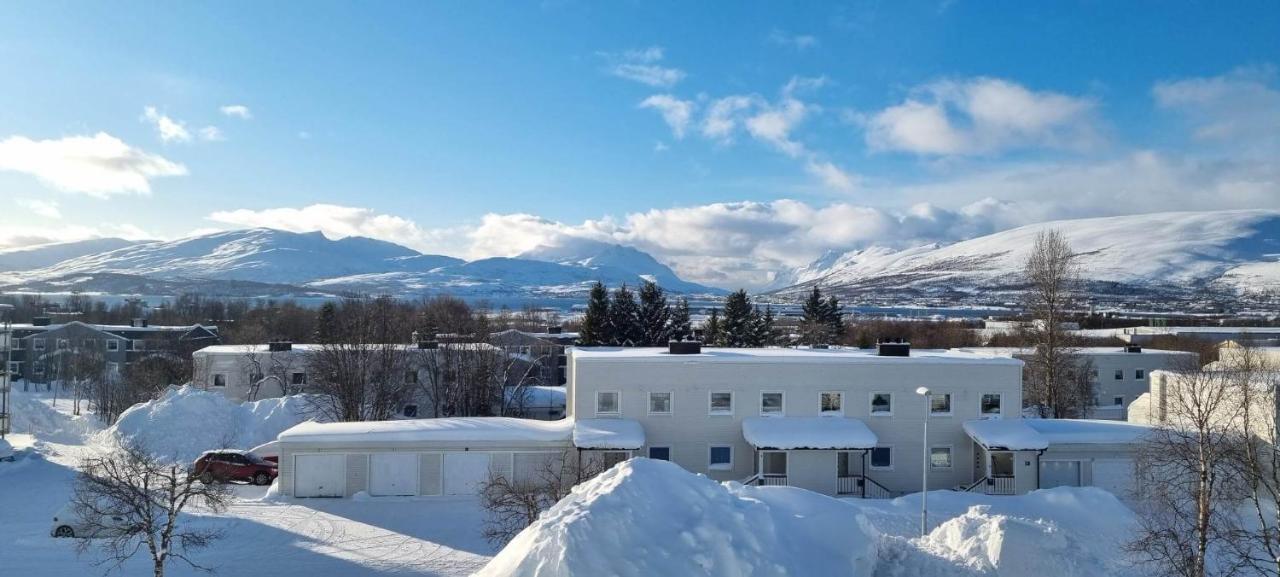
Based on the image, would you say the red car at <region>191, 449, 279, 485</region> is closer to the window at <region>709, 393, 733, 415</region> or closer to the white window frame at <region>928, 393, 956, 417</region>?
the window at <region>709, 393, 733, 415</region>

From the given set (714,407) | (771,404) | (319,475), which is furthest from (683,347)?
(319,475)

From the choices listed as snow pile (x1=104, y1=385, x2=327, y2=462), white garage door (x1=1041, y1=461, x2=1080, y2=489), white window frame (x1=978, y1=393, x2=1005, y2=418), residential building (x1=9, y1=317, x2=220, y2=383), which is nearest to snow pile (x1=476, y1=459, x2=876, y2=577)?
white window frame (x1=978, y1=393, x2=1005, y2=418)

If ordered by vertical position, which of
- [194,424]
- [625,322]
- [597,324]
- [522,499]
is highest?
[625,322]

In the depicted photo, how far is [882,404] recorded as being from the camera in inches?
1136

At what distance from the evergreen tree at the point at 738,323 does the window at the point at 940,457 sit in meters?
29.9

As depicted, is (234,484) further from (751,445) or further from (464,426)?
(751,445)

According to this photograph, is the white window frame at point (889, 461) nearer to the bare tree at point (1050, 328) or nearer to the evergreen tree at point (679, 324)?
the bare tree at point (1050, 328)

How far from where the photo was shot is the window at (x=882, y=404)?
2878 centimetres

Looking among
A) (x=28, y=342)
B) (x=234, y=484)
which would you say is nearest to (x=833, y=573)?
(x=234, y=484)

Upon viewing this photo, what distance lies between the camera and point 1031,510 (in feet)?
73.9

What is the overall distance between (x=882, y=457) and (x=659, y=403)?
28.1 ft

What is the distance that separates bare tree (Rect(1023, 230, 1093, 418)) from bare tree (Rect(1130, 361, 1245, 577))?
752 cm

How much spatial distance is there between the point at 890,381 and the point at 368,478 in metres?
19.0

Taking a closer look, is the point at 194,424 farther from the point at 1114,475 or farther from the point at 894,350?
the point at 1114,475
